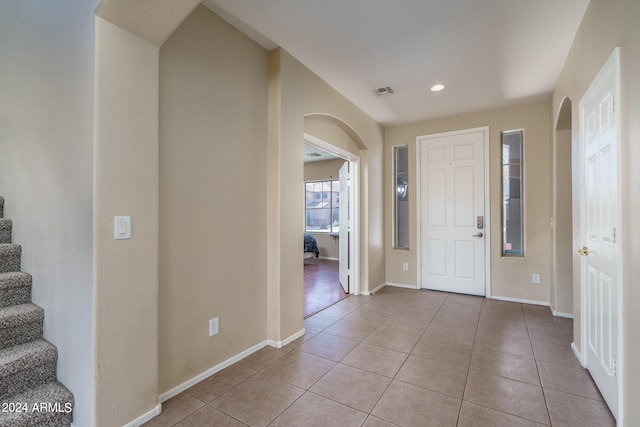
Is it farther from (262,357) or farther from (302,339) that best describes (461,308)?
(262,357)

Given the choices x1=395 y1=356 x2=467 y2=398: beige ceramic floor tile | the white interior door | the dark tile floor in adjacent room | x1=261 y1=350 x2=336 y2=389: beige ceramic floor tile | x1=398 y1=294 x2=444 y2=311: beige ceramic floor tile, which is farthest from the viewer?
the white interior door

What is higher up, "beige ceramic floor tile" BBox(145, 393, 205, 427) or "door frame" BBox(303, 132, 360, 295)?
"door frame" BBox(303, 132, 360, 295)

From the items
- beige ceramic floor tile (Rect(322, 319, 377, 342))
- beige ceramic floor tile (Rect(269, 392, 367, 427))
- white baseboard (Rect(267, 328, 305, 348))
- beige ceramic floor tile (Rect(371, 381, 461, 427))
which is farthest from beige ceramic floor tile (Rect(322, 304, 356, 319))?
beige ceramic floor tile (Rect(269, 392, 367, 427))

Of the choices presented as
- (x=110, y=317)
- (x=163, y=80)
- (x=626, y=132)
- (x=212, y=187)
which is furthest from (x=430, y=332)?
(x=163, y=80)

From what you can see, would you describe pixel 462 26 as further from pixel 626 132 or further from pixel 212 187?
pixel 212 187

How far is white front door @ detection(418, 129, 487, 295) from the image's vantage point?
14.1 feet

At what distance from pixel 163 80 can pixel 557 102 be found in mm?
3880

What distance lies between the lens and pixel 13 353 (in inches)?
65.4

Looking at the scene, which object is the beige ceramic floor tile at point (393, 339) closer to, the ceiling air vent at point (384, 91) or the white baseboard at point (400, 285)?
the white baseboard at point (400, 285)

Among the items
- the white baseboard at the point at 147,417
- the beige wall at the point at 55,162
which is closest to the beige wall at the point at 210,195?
the white baseboard at the point at 147,417

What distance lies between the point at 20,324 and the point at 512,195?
5179mm

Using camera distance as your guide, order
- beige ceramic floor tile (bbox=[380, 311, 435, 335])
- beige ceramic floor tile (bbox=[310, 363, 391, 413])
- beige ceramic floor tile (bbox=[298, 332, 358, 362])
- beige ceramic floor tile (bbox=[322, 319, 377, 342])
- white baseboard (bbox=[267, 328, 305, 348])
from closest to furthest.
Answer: beige ceramic floor tile (bbox=[310, 363, 391, 413]), beige ceramic floor tile (bbox=[298, 332, 358, 362]), white baseboard (bbox=[267, 328, 305, 348]), beige ceramic floor tile (bbox=[322, 319, 377, 342]), beige ceramic floor tile (bbox=[380, 311, 435, 335])

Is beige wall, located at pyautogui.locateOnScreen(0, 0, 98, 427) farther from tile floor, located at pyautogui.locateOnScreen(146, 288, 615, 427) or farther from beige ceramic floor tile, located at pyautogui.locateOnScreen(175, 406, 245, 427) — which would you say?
tile floor, located at pyautogui.locateOnScreen(146, 288, 615, 427)

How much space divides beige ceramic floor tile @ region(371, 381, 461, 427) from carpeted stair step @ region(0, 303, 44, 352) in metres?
2.17
